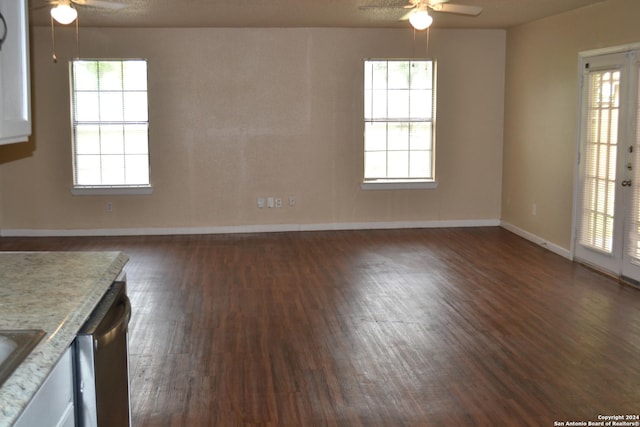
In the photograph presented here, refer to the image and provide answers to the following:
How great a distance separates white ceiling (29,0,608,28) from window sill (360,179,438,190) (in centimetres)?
190

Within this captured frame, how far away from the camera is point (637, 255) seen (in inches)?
242

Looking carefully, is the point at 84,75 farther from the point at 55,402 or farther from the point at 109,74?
the point at 55,402

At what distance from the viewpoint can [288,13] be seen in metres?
7.31

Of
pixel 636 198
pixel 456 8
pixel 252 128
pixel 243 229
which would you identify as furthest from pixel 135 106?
pixel 636 198

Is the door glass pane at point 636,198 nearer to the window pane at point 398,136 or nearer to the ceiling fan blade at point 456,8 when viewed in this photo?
the ceiling fan blade at point 456,8

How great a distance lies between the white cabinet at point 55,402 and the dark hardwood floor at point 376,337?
5.07ft

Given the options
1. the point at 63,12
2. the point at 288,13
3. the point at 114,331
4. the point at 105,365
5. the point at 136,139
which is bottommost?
the point at 105,365

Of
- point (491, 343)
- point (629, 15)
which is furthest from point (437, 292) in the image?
point (629, 15)

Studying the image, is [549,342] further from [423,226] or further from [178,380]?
[423,226]

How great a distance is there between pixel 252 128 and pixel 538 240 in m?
3.63

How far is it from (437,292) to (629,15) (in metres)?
2.90

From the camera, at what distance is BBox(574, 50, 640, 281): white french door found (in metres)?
6.19

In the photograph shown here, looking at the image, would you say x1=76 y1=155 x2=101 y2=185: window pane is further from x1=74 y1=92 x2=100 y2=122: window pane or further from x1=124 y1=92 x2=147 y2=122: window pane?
x1=124 y1=92 x2=147 y2=122: window pane

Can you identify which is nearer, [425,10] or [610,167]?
[425,10]
